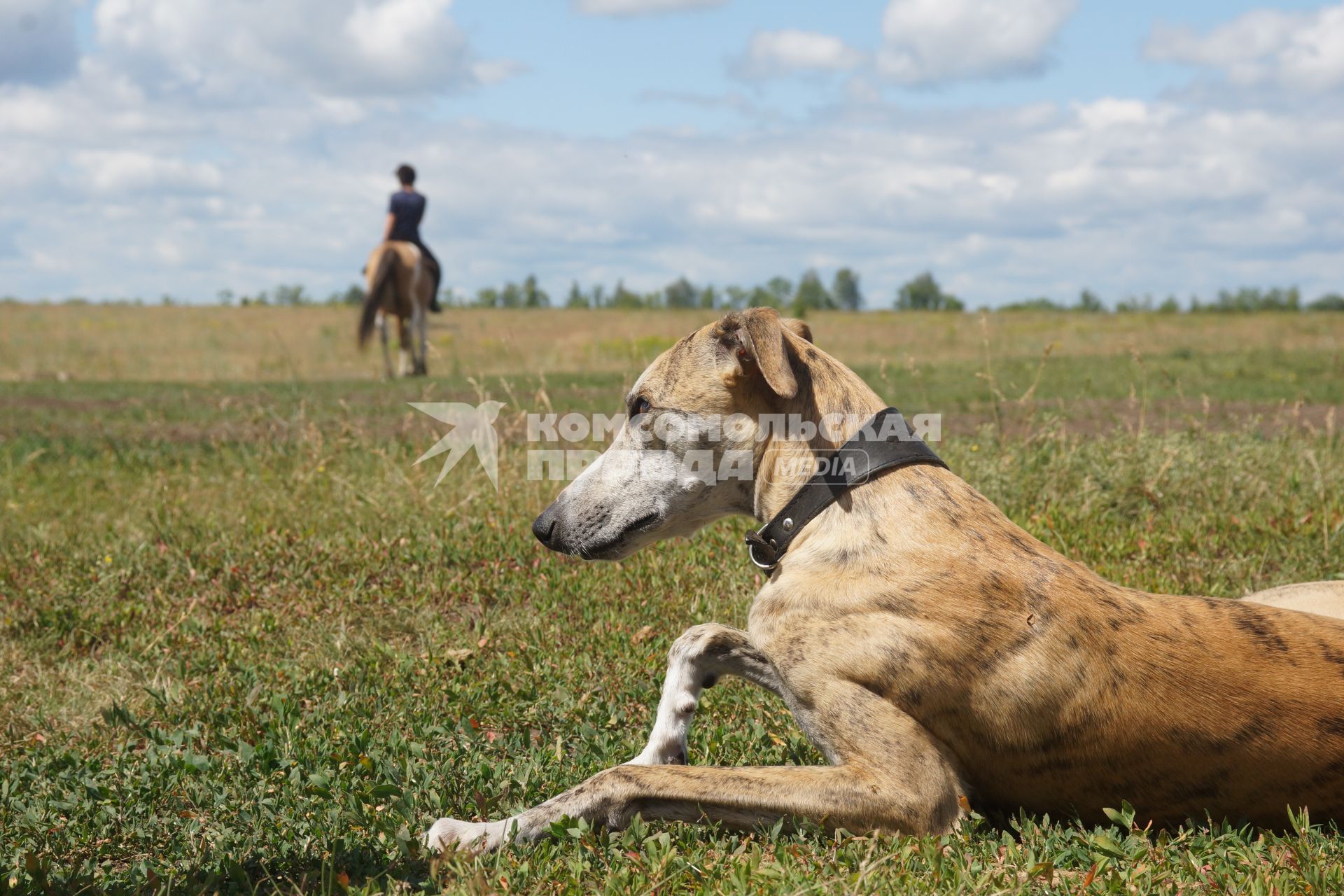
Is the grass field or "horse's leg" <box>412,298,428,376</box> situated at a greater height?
"horse's leg" <box>412,298,428,376</box>

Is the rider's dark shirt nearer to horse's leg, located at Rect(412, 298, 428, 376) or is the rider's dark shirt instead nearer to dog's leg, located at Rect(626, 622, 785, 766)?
horse's leg, located at Rect(412, 298, 428, 376)

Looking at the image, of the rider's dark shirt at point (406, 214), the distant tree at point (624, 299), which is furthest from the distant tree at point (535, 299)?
the rider's dark shirt at point (406, 214)

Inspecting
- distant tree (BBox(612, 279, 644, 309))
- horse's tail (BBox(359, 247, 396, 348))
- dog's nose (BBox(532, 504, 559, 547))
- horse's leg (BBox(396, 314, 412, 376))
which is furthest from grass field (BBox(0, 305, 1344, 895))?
distant tree (BBox(612, 279, 644, 309))

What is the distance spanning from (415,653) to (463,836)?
6.35 feet

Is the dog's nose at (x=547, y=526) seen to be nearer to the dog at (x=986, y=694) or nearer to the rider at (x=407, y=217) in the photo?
the dog at (x=986, y=694)

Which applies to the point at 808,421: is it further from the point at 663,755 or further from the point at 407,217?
the point at 407,217

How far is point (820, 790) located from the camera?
3.14 m

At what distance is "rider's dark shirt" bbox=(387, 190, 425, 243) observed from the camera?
68.0 feet

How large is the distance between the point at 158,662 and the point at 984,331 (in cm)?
574

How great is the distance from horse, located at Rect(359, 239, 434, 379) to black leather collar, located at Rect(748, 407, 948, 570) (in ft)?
54.3

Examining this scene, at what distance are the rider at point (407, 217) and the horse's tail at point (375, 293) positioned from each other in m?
1.00

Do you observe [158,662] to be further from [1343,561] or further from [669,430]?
[1343,561]

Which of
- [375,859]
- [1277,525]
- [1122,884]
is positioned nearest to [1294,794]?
[1122,884]

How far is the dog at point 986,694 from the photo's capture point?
3072 millimetres
